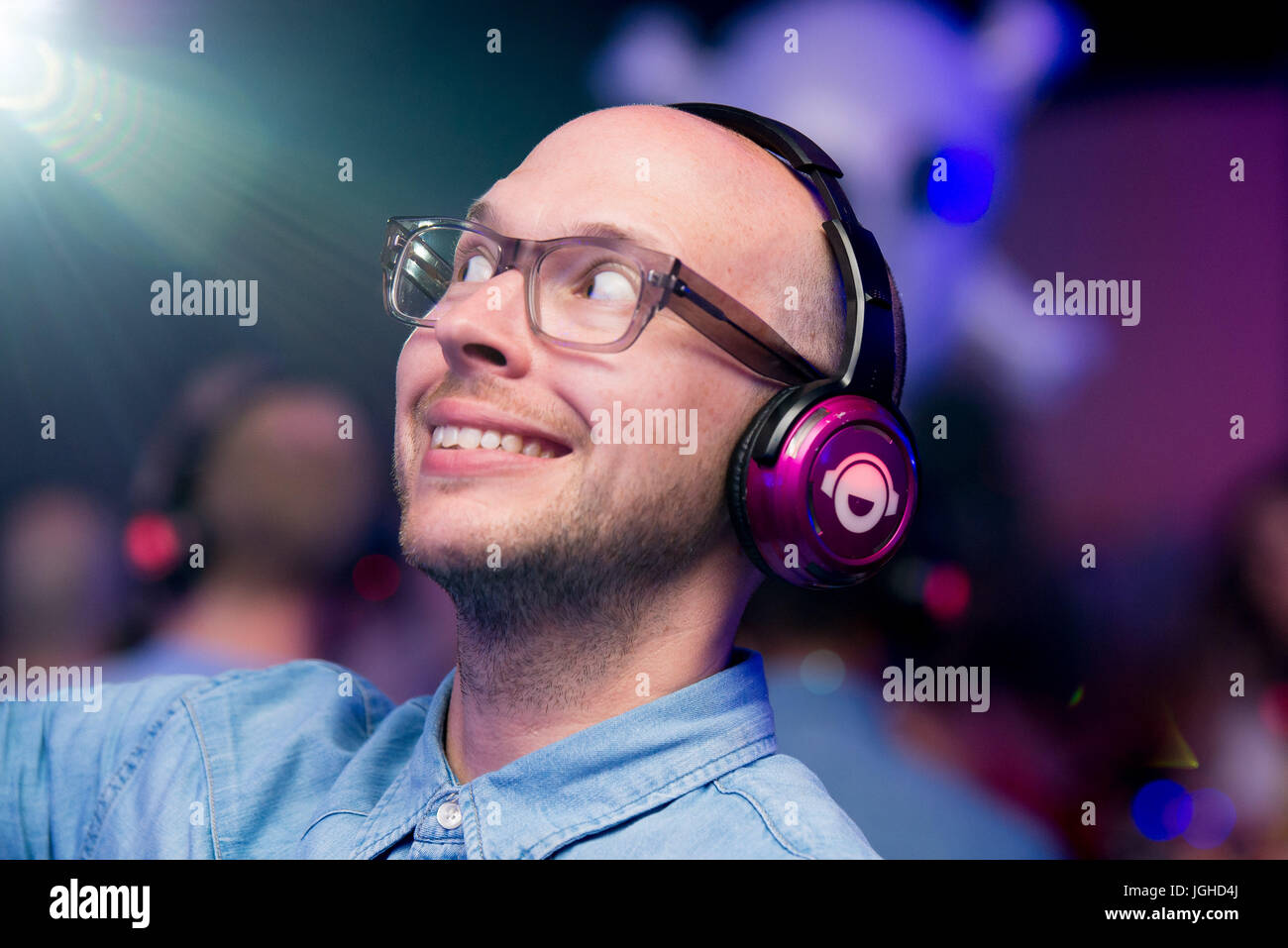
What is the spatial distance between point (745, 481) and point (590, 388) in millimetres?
250

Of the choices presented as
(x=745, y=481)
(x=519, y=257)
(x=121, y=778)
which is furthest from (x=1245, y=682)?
(x=121, y=778)

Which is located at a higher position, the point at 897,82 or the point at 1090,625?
the point at 897,82

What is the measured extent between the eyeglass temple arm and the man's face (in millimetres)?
20

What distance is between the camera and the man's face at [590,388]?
4.08 feet

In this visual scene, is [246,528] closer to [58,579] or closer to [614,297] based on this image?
[58,579]

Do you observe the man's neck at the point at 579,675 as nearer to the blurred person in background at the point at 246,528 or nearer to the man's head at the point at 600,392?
the man's head at the point at 600,392

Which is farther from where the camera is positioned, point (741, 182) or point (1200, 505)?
point (1200, 505)

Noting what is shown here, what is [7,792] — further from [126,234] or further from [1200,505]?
[1200,505]

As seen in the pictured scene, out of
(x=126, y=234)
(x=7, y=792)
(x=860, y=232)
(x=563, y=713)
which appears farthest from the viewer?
(x=126, y=234)

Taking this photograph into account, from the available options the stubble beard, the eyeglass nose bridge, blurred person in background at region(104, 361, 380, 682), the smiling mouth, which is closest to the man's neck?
the stubble beard

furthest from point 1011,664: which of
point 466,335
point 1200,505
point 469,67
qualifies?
point 469,67

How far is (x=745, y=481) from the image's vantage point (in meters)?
1.30

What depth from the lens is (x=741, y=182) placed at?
1.43m
